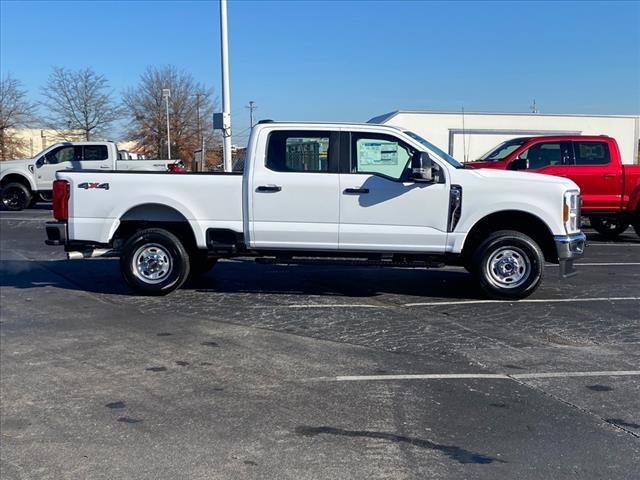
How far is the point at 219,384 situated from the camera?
5.18 meters

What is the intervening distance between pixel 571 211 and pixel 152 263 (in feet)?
17.2

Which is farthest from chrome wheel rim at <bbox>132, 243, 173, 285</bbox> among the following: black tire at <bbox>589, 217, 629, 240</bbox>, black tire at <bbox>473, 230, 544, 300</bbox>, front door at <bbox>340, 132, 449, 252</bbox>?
black tire at <bbox>589, 217, 629, 240</bbox>

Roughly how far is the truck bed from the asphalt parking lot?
94 centimetres

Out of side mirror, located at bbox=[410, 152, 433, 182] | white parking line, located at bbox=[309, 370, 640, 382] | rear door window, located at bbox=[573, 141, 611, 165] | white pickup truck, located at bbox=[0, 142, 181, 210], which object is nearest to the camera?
white parking line, located at bbox=[309, 370, 640, 382]

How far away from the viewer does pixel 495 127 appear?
30984 millimetres

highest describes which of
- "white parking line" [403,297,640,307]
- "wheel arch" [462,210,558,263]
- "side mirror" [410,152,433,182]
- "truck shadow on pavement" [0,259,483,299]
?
"side mirror" [410,152,433,182]

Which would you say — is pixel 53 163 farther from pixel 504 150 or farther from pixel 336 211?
pixel 336 211

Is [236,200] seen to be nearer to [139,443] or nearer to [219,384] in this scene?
[219,384]

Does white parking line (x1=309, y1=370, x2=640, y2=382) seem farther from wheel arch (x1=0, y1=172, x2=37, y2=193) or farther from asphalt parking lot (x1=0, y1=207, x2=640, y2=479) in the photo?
wheel arch (x1=0, y1=172, x2=37, y2=193)

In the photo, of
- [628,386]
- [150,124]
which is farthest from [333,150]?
[150,124]

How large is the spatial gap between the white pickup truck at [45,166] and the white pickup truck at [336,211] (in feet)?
43.9

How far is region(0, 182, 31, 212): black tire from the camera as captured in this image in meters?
21.8

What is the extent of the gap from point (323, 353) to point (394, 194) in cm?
274

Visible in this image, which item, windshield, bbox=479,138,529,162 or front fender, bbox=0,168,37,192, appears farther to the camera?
front fender, bbox=0,168,37,192
